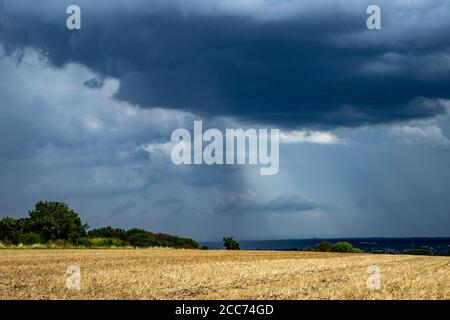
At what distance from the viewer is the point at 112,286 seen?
2238 centimetres

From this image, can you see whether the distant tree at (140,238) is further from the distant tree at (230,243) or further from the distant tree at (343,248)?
the distant tree at (343,248)

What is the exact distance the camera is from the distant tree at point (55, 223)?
224 feet

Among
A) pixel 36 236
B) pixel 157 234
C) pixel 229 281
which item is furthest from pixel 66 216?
pixel 229 281

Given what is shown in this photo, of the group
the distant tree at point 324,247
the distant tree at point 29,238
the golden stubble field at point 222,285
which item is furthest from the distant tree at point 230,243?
the golden stubble field at point 222,285

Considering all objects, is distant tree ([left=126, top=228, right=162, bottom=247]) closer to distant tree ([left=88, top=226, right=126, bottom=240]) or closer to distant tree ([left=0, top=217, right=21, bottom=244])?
distant tree ([left=88, top=226, right=126, bottom=240])

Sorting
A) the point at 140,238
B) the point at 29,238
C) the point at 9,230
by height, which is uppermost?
the point at 9,230

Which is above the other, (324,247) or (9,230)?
(9,230)

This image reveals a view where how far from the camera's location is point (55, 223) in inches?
2685

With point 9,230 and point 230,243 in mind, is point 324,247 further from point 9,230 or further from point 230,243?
point 9,230

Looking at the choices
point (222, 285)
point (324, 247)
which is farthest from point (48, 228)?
point (222, 285)

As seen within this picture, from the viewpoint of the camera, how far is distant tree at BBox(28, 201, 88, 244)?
68.3m

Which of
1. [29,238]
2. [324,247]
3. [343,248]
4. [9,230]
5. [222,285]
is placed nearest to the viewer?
[222,285]
